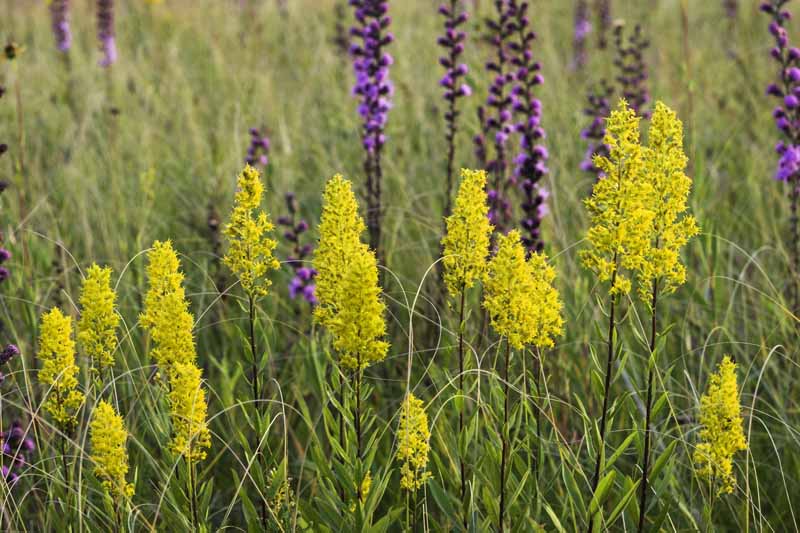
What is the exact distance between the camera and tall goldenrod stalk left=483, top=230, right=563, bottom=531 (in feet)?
7.84

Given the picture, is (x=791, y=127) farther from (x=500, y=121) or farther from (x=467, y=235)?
(x=467, y=235)

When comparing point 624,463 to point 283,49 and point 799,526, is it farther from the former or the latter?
point 283,49

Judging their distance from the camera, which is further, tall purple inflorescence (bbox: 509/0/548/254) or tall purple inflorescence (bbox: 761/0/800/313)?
tall purple inflorescence (bbox: 761/0/800/313)

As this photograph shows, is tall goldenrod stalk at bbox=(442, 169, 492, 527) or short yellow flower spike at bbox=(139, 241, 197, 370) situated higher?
tall goldenrod stalk at bbox=(442, 169, 492, 527)

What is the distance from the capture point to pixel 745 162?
20.7 ft

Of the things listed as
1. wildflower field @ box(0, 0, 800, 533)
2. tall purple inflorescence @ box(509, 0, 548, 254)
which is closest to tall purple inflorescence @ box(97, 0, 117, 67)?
wildflower field @ box(0, 0, 800, 533)

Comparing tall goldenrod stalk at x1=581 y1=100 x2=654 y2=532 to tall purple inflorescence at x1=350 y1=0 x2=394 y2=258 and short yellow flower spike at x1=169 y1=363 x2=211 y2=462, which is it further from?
tall purple inflorescence at x1=350 y1=0 x2=394 y2=258

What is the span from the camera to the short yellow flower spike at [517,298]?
2.39 meters

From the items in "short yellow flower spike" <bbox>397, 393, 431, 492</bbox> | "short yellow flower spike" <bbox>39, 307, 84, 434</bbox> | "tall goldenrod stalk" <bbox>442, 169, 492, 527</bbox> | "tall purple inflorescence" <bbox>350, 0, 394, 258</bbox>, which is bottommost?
"short yellow flower spike" <bbox>397, 393, 431, 492</bbox>

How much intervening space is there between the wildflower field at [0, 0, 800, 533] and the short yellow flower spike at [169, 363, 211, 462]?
0.5 inches

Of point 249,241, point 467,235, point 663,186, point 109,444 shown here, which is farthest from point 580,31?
point 109,444

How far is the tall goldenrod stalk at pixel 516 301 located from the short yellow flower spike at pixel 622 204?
17 cm

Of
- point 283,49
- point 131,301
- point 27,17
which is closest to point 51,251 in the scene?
point 131,301

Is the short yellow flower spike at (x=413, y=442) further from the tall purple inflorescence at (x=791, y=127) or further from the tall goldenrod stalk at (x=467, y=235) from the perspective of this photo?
the tall purple inflorescence at (x=791, y=127)
